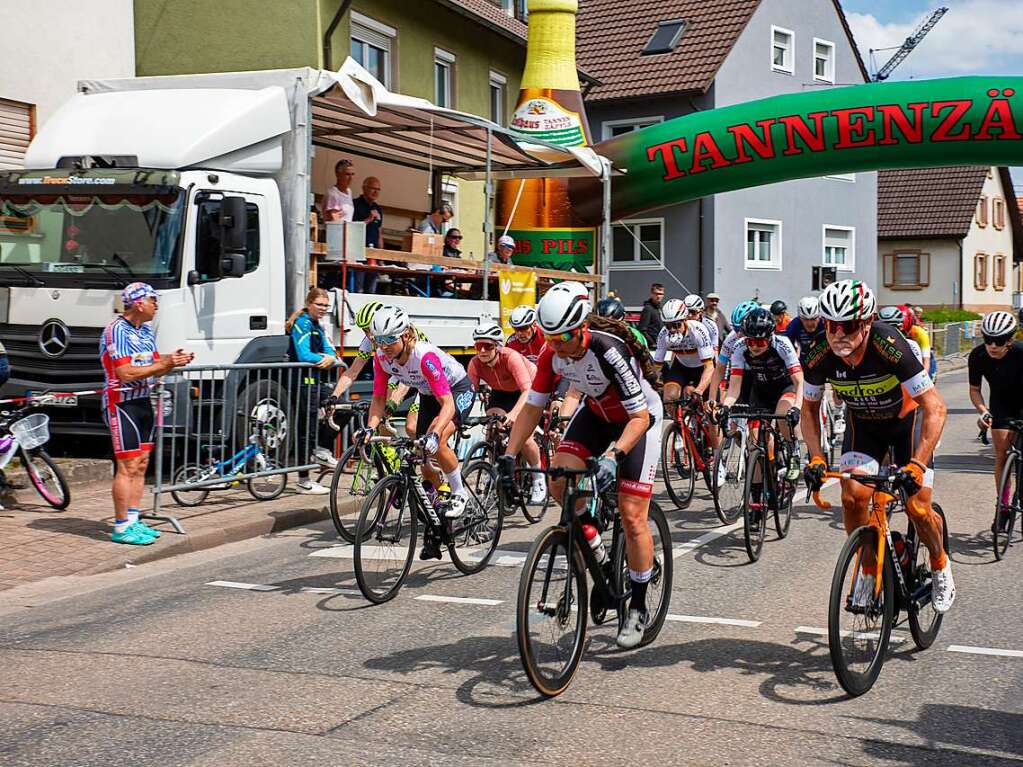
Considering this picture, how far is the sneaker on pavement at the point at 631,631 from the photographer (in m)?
6.25

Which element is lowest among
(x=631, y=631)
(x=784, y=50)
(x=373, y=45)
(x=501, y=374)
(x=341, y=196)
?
(x=631, y=631)

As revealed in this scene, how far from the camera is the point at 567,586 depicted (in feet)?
18.6

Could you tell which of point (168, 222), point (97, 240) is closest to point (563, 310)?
point (168, 222)

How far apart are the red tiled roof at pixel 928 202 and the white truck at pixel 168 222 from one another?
43.4m

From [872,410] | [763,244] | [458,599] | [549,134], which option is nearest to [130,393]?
[458,599]

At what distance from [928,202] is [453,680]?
51.9 m

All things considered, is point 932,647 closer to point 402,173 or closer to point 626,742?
point 626,742

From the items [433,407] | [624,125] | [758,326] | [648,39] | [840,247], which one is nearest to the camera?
[433,407]

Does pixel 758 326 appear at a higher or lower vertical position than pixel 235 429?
higher

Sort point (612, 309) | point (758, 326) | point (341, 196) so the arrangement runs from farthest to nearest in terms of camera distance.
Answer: point (341, 196) < point (758, 326) < point (612, 309)

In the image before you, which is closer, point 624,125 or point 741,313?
point 741,313

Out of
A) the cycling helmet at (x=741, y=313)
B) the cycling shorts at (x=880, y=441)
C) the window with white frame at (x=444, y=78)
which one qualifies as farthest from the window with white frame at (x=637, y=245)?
the cycling shorts at (x=880, y=441)

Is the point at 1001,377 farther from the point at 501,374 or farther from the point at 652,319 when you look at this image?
the point at 652,319

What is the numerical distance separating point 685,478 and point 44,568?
5.78m
